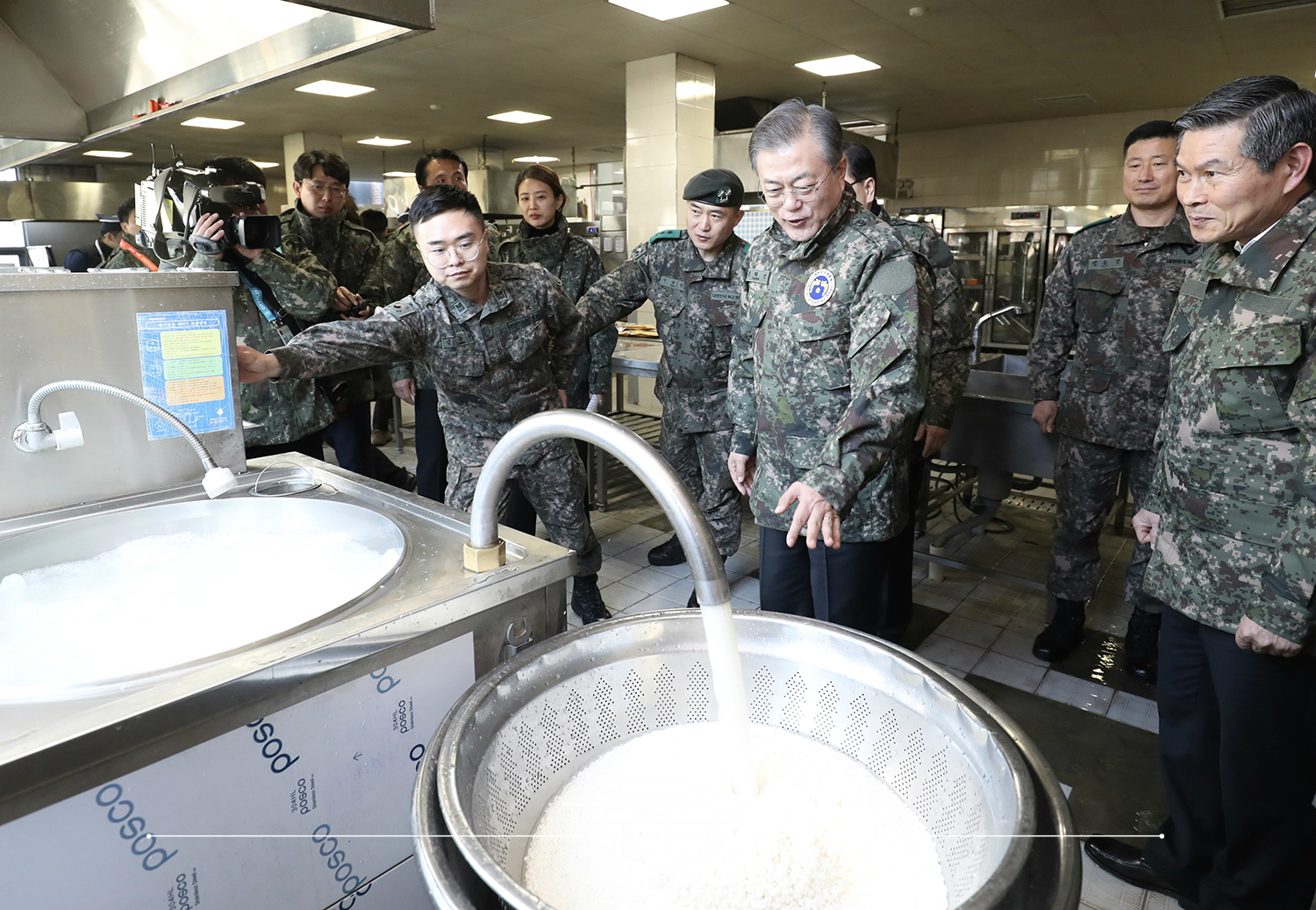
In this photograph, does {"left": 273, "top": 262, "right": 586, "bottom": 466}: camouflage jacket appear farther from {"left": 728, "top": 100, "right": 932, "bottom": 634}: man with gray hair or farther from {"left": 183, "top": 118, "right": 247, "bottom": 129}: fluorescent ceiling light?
{"left": 183, "top": 118, "right": 247, "bottom": 129}: fluorescent ceiling light

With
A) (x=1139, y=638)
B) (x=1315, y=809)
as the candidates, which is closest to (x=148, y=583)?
(x=1315, y=809)

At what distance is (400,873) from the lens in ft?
3.87

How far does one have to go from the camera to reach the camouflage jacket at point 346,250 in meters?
3.41

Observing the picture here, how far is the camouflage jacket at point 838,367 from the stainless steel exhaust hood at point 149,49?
1036 mm

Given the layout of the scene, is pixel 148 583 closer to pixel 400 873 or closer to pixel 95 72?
pixel 400 873

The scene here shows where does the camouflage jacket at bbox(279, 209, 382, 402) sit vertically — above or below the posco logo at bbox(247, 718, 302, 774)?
above

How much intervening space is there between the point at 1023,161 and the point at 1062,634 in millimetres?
7531

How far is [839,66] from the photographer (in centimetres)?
612

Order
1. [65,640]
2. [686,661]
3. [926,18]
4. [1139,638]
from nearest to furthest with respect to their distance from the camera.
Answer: [686,661], [65,640], [1139,638], [926,18]

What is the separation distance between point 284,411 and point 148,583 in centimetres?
155

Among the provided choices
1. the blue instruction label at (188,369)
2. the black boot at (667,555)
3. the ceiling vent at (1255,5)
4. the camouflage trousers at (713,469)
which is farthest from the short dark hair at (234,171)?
the ceiling vent at (1255,5)

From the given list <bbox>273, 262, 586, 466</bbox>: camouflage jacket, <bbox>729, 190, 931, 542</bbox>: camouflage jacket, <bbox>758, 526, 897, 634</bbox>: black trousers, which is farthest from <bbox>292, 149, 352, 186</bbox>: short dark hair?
<bbox>758, 526, 897, 634</bbox>: black trousers

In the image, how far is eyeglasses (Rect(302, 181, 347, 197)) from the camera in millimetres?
3383

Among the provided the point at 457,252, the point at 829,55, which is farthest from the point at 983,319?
the point at 829,55
